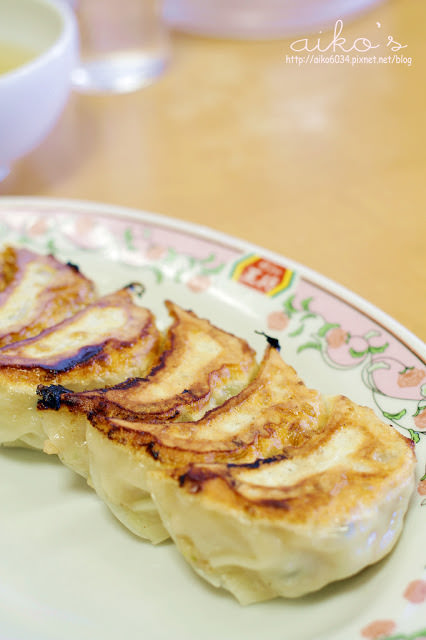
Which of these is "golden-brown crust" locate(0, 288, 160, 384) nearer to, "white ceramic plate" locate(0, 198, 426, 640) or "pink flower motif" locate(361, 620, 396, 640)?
"white ceramic plate" locate(0, 198, 426, 640)

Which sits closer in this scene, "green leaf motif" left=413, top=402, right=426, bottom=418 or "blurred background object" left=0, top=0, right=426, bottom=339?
"green leaf motif" left=413, top=402, right=426, bottom=418

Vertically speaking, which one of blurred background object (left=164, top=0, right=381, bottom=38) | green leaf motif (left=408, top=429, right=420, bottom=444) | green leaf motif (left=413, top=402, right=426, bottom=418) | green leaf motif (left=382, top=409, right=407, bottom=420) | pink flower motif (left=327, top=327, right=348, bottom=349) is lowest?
green leaf motif (left=408, top=429, right=420, bottom=444)

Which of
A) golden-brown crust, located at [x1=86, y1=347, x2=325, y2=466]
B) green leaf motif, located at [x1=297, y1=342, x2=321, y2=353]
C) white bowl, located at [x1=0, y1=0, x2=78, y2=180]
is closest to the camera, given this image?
golden-brown crust, located at [x1=86, y1=347, x2=325, y2=466]

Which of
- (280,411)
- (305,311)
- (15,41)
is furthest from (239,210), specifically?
(280,411)

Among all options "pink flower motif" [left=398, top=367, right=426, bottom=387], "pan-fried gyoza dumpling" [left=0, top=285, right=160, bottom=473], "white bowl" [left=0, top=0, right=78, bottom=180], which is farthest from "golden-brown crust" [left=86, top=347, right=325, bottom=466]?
"white bowl" [left=0, top=0, right=78, bottom=180]

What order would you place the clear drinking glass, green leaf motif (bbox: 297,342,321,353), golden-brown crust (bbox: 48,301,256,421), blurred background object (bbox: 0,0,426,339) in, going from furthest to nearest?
the clear drinking glass, blurred background object (bbox: 0,0,426,339), green leaf motif (bbox: 297,342,321,353), golden-brown crust (bbox: 48,301,256,421)

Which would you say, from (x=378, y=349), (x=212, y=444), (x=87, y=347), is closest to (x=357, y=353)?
(x=378, y=349)

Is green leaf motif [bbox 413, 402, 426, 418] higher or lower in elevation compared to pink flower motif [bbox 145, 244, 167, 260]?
lower
